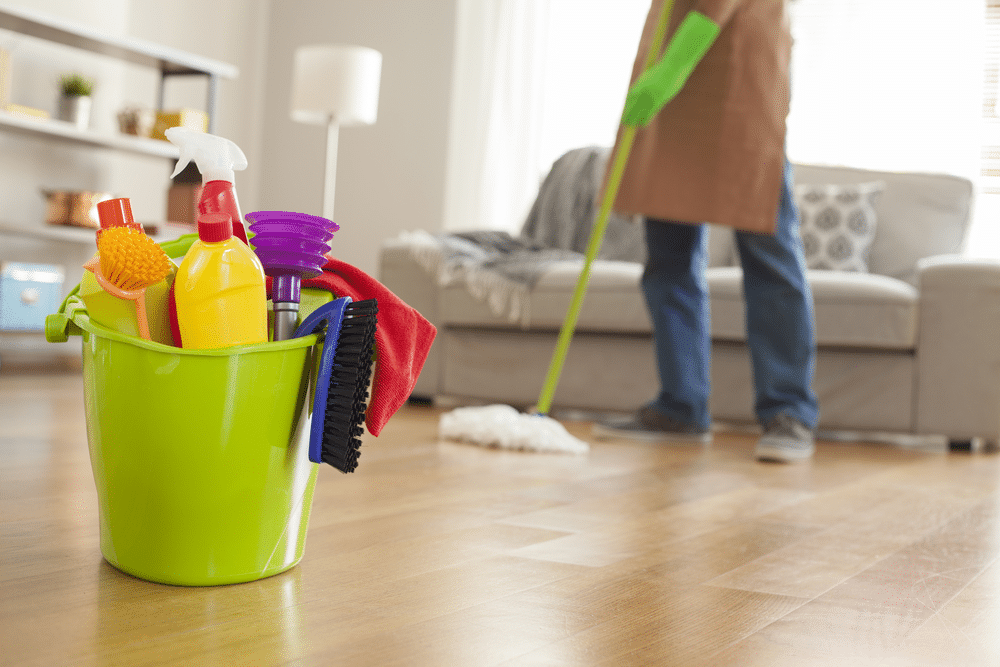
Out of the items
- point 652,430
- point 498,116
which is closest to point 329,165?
point 498,116

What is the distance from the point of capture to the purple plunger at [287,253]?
712mm

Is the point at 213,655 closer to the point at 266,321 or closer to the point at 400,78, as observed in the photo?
the point at 266,321

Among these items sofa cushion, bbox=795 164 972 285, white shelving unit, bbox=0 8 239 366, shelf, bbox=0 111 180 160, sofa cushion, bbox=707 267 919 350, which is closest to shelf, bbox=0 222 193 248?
white shelving unit, bbox=0 8 239 366

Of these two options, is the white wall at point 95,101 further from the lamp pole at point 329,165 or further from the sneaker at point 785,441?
the sneaker at point 785,441

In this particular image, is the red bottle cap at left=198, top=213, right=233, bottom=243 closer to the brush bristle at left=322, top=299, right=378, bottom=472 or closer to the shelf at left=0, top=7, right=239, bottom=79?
the brush bristle at left=322, top=299, right=378, bottom=472

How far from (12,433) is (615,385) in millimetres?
1501

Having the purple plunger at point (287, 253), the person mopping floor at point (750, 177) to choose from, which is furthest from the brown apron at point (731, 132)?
the purple plunger at point (287, 253)

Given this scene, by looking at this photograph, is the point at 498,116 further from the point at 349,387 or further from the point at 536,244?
the point at 349,387

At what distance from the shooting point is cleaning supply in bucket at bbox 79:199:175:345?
666mm

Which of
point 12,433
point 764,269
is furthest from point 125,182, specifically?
point 764,269

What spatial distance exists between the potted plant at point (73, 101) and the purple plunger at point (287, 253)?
9.40 ft

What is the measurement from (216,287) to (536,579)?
353 mm

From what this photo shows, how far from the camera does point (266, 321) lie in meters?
0.70

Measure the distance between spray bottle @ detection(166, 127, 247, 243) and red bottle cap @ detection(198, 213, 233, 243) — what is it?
0.03 ft
